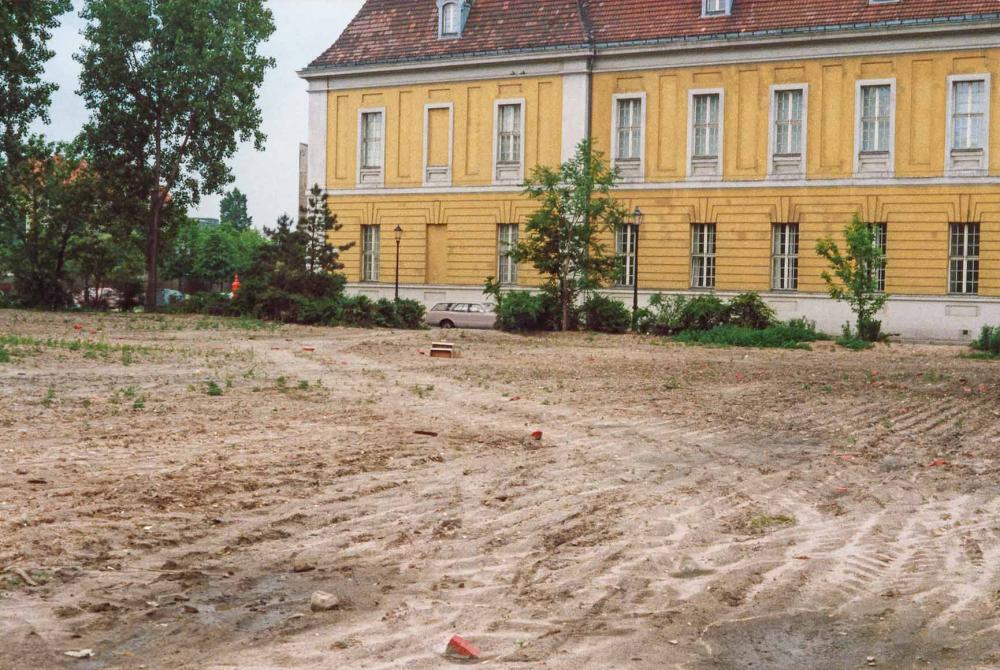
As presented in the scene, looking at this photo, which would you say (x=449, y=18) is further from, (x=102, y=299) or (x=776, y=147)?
(x=102, y=299)

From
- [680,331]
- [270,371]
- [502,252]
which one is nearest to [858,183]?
[680,331]

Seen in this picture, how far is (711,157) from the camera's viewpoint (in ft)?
133

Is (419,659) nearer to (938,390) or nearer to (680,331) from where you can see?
(938,390)

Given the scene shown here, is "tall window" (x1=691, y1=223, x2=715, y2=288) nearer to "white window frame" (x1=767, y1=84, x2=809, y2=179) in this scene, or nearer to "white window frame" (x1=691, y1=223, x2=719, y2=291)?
"white window frame" (x1=691, y1=223, x2=719, y2=291)

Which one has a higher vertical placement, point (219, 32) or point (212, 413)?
point (219, 32)

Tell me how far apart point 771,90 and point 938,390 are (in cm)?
2364

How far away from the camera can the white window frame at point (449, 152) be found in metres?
44.5

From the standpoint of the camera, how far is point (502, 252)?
4381 centimetres

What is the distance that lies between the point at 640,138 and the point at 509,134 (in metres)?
4.86

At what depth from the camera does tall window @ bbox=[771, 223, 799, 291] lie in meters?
39.7

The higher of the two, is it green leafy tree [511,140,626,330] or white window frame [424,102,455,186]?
white window frame [424,102,455,186]

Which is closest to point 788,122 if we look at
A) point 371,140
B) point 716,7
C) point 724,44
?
point 724,44

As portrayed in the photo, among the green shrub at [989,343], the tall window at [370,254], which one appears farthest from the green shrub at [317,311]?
the green shrub at [989,343]

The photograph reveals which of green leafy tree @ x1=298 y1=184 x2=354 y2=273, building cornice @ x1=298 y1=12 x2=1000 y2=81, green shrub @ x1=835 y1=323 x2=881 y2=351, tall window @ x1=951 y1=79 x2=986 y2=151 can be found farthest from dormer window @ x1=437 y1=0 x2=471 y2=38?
green shrub @ x1=835 y1=323 x2=881 y2=351
